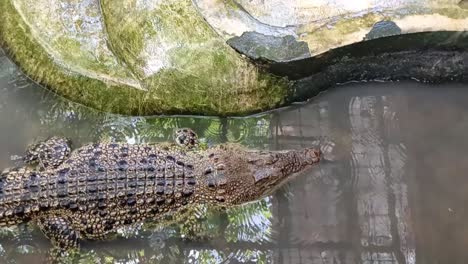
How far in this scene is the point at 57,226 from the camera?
333cm

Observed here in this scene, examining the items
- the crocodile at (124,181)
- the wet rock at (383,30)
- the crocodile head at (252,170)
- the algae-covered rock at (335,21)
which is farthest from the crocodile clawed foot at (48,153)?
the wet rock at (383,30)

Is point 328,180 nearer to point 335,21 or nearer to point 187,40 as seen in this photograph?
point 335,21

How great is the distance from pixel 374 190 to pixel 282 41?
1.14m

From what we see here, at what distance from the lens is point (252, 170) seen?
11.5 feet

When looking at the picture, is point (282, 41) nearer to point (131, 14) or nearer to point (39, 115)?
point (131, 14)

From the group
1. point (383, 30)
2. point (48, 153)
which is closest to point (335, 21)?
point (383, 30)

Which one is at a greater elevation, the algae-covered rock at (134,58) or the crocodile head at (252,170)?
the algae-covered rock at (134,58)

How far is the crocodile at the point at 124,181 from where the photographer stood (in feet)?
10.8

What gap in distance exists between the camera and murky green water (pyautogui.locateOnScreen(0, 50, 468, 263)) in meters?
3.47

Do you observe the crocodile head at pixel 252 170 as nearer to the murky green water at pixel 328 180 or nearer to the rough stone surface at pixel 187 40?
the murky green water at pixel 328 180

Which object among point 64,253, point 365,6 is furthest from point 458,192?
point 64,253

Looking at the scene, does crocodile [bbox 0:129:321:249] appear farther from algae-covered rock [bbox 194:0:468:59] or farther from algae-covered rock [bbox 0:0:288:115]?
algae-covered rock [bbox 194:0:468:59]

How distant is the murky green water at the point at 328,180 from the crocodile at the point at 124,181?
11 centimetres

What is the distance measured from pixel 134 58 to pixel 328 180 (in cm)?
144
